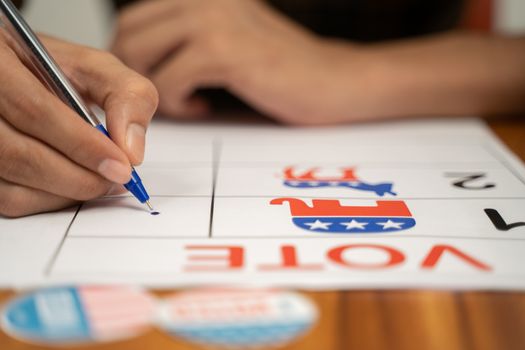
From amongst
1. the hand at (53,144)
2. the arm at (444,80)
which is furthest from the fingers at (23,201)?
the arm at (444,80)

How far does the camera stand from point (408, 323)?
0.38m

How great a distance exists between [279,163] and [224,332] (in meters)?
0.31

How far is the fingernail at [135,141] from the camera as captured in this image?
50cm

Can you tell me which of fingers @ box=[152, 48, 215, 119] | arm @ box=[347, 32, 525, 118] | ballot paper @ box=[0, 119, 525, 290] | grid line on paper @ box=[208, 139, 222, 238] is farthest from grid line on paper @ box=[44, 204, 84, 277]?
arm @ box=[347, 32, 525, 118]

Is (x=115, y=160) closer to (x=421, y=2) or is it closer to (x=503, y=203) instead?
(x=503, y=203)

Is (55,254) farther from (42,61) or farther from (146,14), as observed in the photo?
(146,14)

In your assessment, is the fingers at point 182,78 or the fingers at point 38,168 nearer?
the fingers at point 38,168

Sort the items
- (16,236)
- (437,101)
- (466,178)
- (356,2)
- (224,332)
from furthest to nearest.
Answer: (356,2), (437,101), (466,178), (16,236), (224,332)

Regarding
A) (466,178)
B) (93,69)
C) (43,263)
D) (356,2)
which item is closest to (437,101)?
(466,178)

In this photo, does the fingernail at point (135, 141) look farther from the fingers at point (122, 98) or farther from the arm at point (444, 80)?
the arm at point (444, 80)

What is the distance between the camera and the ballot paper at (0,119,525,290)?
413 millimetres

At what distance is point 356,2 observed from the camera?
3.63 feet

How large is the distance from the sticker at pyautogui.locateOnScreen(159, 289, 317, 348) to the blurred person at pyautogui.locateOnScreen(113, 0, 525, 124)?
1.36ft

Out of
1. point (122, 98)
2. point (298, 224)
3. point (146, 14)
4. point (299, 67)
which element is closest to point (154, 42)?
point (146, 14)
